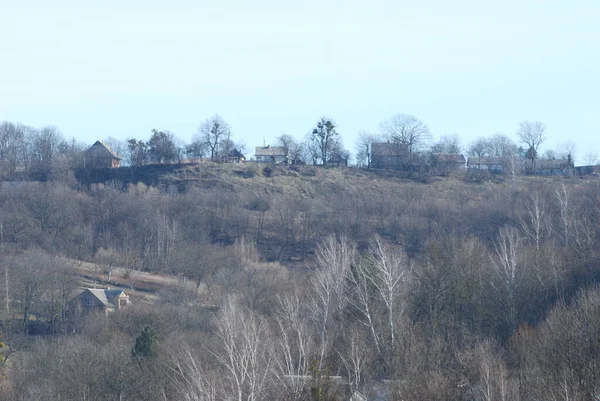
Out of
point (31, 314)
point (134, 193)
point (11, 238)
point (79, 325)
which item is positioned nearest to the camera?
point (79, 325)

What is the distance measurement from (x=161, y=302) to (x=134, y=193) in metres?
28.4

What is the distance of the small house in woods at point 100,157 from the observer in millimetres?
86731

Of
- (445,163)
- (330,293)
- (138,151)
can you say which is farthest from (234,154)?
(330,293)

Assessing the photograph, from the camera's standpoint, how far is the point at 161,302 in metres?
50.2

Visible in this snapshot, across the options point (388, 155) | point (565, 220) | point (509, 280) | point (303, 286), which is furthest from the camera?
point (388, 155)

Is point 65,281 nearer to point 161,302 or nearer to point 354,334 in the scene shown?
point 161,302

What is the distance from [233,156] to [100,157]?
13.2m

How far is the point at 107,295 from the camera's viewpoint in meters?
52.8

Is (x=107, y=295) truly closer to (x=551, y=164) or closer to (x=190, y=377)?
(x=190, y=377)

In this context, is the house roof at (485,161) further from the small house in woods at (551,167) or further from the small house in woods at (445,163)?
the small house in woods at (551,167)

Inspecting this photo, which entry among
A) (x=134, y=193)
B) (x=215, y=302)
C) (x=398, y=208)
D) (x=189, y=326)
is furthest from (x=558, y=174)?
(x=189, y=326)

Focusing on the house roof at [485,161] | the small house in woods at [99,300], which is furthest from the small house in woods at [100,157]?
the house roof at [485,161]

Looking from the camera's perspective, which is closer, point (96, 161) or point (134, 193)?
point (134, 193)

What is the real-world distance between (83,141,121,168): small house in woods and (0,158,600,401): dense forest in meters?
3.11
